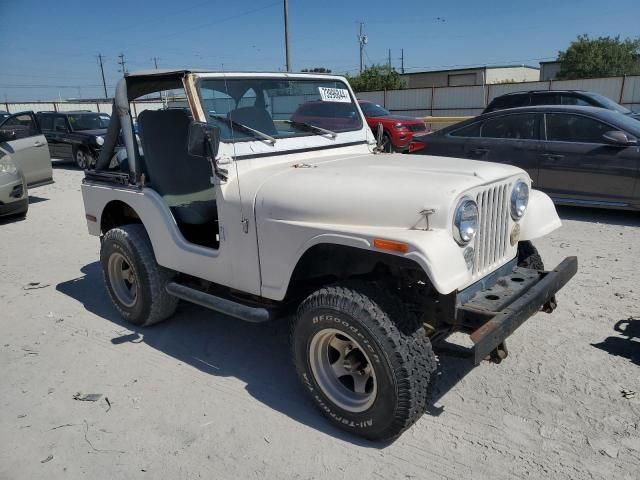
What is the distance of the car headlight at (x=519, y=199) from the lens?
311 cm

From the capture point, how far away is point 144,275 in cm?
402

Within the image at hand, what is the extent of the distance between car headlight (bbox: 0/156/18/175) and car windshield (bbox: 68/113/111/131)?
650cm

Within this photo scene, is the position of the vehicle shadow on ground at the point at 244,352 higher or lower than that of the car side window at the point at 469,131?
lower

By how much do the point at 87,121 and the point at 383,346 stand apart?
14611mm

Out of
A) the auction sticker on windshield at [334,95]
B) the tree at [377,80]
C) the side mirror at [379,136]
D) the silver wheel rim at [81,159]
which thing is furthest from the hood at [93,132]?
the tree at [377,80]

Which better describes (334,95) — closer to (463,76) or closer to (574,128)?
(574,128)

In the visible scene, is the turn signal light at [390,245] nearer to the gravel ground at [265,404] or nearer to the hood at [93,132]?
the gravel ground at [265,404]

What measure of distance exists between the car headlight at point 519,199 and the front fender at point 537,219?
0.15m

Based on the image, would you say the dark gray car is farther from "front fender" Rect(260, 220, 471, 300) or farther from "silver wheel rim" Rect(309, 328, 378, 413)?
"silver wheel rim" Rect(309, 328, 378, 413)

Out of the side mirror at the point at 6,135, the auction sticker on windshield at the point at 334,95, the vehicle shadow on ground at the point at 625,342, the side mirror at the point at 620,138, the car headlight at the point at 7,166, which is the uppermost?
the auction sticker on windshield at the point at 334,95

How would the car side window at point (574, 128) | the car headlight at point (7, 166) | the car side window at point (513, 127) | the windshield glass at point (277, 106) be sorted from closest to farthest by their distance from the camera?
the windshield glass at point (277, 106) → the car side window at point (574, 128) → the car side window at point (513, 127) → the car headlight at point (7, 166)

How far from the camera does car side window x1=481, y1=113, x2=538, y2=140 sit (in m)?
7.24

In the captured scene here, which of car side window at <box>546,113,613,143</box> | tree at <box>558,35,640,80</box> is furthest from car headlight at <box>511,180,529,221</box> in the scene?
tree at <box>558,35,640,80</box>

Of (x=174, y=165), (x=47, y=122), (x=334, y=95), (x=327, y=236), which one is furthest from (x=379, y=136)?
(x=47, y=122)
